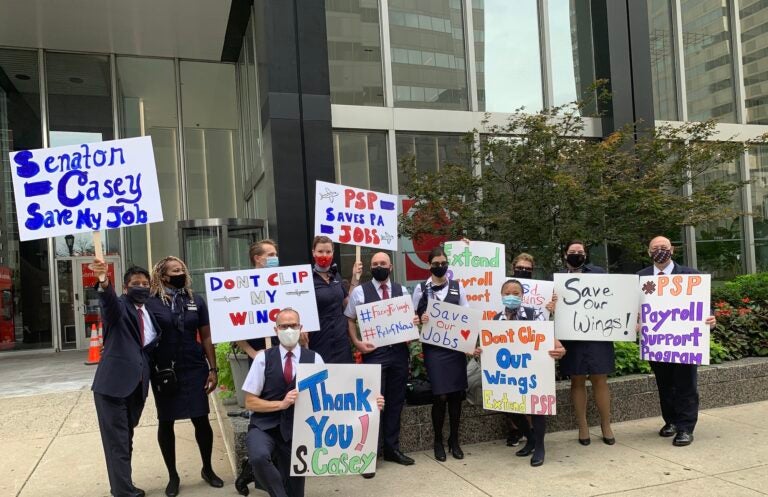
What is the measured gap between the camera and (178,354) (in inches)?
184

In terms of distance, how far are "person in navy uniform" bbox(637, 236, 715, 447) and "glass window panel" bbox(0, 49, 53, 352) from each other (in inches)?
555

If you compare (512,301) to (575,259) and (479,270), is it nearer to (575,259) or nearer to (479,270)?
(575,259)

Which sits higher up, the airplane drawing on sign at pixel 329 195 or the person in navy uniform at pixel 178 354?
the airplane drawing on sign at pixel 329 195

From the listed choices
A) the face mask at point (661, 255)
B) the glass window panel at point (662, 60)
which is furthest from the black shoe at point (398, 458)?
the glass window panel at point (662, 60)

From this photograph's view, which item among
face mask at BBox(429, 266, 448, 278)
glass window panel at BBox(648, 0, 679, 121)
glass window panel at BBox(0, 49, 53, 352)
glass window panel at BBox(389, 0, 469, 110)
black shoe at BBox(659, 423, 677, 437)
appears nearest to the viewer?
face mask at BBox(429, 266, 448, 278)

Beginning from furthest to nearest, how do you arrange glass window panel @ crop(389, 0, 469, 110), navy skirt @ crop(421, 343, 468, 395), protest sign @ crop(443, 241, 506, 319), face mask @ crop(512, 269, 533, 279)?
1. glass window panel @ crop(389, 0, 469, 110)
2. protest sign @ crop(443, 241, 506, 319)
3. face mask @ crop(512, 269, 533, 279)
4. navy skirt @ crop(421, 343, 468, 395)

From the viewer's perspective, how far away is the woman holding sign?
5.14m

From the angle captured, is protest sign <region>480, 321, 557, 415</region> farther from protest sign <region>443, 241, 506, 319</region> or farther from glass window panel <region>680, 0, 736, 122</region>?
glass window panel <region>680, 0, 736, 122</region>

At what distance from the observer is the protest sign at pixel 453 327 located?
5148 mm

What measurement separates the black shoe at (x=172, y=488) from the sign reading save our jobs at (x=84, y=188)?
215 cm

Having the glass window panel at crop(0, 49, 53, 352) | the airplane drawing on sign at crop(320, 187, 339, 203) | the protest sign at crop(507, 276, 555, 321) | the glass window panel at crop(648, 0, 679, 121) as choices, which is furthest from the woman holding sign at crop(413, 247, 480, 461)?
the glass window panel at crop(0, 49, 53, 352)

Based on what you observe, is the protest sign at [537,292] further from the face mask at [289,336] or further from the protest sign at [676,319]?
the face mask at [289,336]

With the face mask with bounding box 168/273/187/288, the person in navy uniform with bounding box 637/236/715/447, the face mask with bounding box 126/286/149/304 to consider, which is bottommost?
the person in navy uniform with bounding box 637/236/715/447

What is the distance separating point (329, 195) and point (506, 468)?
122 inches
